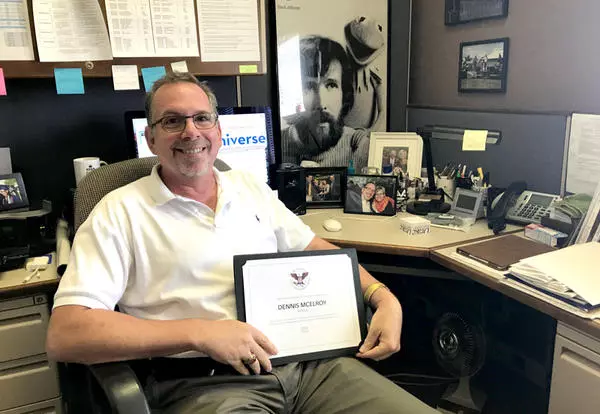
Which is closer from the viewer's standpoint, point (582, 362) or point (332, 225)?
point (582, 362)

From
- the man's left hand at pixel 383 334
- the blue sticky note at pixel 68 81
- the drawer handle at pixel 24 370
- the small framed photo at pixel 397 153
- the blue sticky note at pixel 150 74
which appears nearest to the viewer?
the man's left hand at pixel 383 334

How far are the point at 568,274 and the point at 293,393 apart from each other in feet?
2.52

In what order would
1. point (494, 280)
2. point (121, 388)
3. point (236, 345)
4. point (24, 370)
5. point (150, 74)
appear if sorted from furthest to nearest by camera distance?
point (150, 74)
point (24, 370)
point (494, 280)
point (236, 345)
point (121, 388)

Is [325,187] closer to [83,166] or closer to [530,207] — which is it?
[530,207]

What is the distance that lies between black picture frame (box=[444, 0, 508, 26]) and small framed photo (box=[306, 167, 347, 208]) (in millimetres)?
882

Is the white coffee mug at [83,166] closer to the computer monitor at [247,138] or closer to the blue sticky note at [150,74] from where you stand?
the blue sticky note at [150,74]

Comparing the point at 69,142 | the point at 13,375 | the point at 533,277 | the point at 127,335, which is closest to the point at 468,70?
the point at 533,277

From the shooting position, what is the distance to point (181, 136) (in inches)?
53.1

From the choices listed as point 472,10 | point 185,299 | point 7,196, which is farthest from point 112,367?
point 472,10

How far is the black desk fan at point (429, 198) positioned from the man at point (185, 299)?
0.71m

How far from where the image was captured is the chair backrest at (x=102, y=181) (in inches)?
54.9

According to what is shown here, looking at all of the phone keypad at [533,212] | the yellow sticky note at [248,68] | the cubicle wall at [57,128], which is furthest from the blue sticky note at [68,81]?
the phone keypad at [533,212]

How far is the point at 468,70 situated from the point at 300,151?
0.86 meters

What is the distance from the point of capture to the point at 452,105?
244 cm
